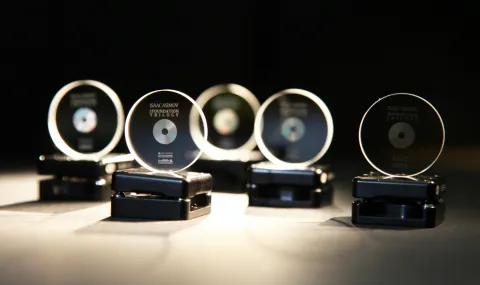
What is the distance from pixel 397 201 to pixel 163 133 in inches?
58.9

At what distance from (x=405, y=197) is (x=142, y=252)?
1.63m

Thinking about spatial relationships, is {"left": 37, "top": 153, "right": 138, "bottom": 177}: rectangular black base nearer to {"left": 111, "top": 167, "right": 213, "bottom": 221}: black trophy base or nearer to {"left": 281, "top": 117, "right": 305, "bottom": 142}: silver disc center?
{"left": 111, "top": 167, "right": 213, "bottom": 221}: black trophy base

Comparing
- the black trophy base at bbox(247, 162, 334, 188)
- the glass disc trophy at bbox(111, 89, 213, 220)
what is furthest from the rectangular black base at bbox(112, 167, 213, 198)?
the black trophy base at bbox(247, 162, 334, 188)

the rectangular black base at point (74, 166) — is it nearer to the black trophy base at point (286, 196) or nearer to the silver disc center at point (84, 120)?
the silver disc center at point (84, 120)

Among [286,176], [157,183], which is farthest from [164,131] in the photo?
[286,176]

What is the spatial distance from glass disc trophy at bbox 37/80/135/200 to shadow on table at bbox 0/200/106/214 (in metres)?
0.15

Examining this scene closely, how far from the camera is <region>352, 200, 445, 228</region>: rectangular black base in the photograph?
4.53m

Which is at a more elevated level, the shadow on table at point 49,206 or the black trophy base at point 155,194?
the black trophy base at point 155,194

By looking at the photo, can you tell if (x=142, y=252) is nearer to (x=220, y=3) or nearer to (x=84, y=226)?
(x=84, y=226)

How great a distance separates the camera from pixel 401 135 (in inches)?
189

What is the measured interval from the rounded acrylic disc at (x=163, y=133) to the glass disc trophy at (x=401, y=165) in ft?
3.58

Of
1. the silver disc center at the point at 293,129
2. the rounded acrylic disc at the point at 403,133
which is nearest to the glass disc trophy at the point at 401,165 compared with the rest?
the rounded acrylic disc at the point at 403,133

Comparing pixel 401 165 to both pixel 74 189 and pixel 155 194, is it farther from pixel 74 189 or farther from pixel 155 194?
pixel 74 189

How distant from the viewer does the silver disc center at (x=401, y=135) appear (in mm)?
4766
